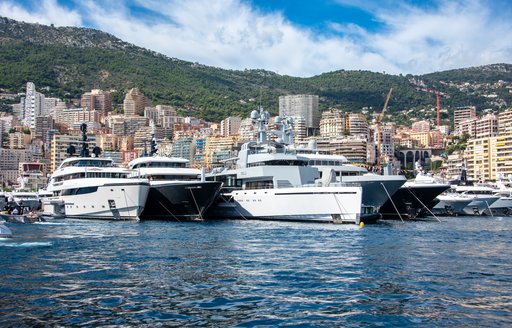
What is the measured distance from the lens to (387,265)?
23703 mm

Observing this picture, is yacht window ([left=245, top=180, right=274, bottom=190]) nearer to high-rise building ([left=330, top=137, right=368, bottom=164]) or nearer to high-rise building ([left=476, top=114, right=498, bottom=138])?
high-rise building ([left=330, top=137, right=368, bottom=164])

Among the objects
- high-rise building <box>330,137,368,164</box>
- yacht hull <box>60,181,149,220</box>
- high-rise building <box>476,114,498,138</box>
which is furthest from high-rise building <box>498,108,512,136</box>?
yacht hull <box>60,181,149,220</box>

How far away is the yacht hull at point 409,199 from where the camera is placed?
5706cm

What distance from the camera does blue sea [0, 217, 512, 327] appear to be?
15141 millimetres

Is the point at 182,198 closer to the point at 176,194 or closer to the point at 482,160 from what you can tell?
the point at 176,194

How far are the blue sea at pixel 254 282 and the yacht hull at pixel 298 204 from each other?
1096cm

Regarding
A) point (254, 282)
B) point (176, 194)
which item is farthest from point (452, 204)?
point (254, 282)

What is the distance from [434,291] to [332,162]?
44317 mm

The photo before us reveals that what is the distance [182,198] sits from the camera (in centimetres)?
5088

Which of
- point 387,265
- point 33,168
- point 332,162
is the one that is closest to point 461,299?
point 387,265

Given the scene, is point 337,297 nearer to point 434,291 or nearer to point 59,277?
point 434,291

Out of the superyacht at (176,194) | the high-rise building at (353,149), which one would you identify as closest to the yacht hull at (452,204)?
the superyacht at (176,194)

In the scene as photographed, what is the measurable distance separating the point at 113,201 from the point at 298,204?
1598cm

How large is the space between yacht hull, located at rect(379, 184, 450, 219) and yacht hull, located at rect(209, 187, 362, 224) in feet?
41.4
